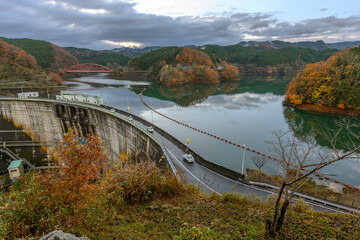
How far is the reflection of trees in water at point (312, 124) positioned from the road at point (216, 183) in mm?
19541

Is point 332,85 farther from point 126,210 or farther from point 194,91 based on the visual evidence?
point 126,210

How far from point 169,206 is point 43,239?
13.5 feet

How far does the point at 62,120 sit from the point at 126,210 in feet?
100

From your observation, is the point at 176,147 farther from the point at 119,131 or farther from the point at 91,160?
the point at 91,160

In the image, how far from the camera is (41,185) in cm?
448

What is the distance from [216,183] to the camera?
16.0 metres

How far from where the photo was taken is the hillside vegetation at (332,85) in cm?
3756

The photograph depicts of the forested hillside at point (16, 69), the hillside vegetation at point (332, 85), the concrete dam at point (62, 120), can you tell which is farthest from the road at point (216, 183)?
the forested hillside at point (16, 69)

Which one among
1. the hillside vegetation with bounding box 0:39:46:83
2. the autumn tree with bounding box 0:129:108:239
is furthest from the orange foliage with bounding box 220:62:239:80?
the autumn tree with bounding box 0:129:108:239

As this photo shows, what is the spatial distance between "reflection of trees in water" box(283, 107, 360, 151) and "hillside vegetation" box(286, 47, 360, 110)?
3.94 metres

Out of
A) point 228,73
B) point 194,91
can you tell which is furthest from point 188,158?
point 228,73

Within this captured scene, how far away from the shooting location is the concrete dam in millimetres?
25672

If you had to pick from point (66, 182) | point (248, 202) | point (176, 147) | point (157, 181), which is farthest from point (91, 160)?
point (176, 147)

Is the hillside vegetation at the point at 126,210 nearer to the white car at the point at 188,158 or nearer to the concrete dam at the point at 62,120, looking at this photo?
the white car at the point at 188,158
